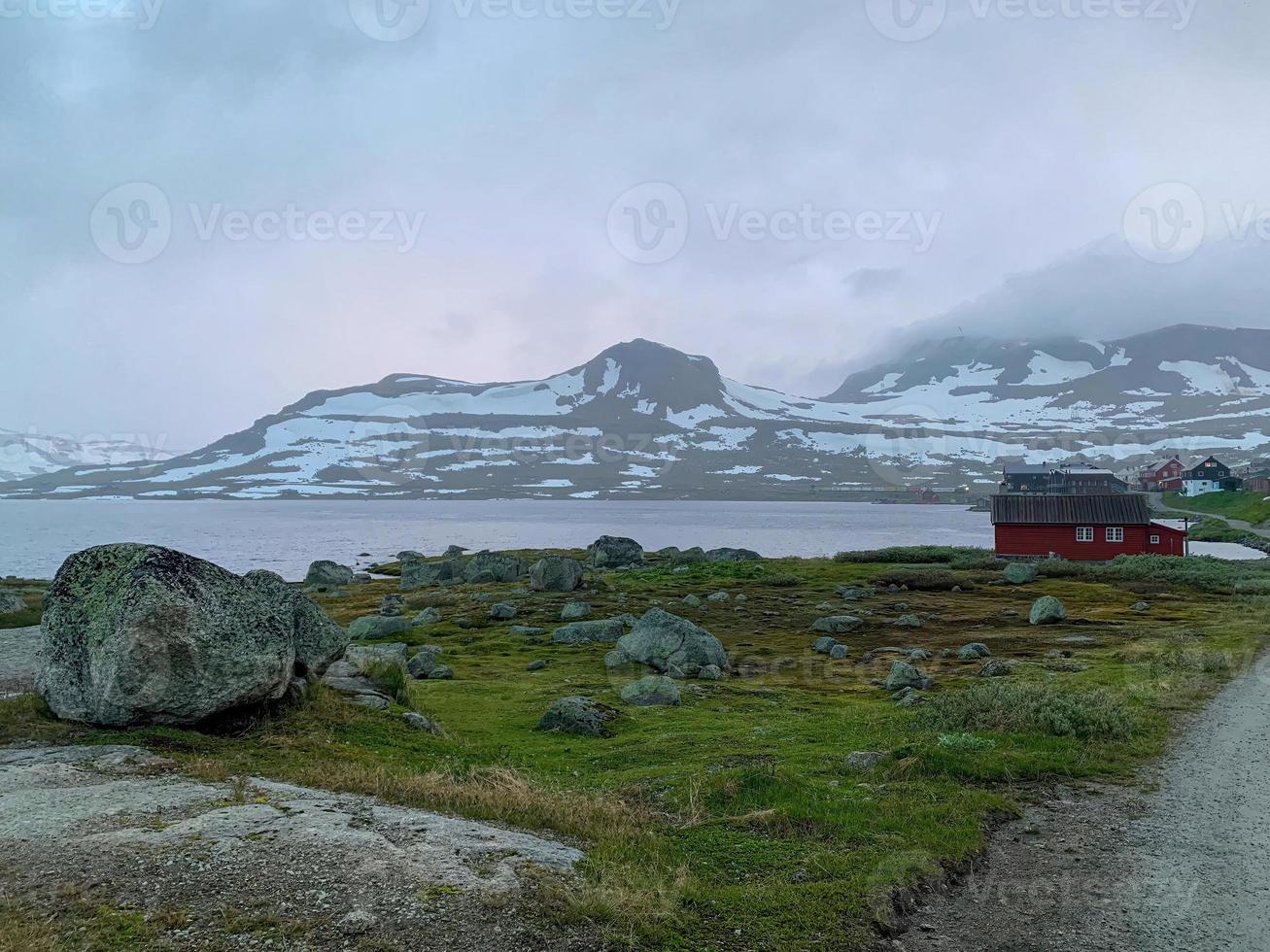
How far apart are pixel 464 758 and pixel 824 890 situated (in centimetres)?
800

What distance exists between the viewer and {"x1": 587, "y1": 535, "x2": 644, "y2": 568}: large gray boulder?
8119 cm

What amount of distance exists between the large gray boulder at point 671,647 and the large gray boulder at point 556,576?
91.7ft

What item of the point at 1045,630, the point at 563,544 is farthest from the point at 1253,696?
the point at 563,544

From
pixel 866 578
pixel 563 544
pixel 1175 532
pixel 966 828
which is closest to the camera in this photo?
pixel 966 828

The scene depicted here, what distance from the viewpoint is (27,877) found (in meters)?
8.12

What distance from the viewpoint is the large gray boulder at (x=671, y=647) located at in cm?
3131

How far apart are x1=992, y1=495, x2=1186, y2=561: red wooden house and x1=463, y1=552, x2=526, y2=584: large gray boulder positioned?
155 ft

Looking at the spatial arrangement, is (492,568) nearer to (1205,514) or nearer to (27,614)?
(27,614)

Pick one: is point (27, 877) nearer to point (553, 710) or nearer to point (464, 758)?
point (464, 758)

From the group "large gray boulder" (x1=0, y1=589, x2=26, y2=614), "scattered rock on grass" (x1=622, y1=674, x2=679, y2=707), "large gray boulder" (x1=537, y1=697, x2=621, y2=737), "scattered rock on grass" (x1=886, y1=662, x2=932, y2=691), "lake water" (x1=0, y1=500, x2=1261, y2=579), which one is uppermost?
"large gray boulder" (x1=0, y1=589, x2=26, y2=614)

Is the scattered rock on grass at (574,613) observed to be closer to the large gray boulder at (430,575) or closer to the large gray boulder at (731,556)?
the large gray boulder at (430,575)

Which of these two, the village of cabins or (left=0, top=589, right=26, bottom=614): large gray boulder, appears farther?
the village of cabins

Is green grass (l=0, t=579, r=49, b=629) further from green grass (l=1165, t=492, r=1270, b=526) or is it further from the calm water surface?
green grass (l=1165, t=492, r=1270, b=526)

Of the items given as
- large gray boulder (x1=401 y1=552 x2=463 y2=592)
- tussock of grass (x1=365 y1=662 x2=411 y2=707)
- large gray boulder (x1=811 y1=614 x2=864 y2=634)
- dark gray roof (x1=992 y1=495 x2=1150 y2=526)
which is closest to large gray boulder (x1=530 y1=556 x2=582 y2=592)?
large gray boulder (x1=401 y1=552 x2=463 y2=592)
